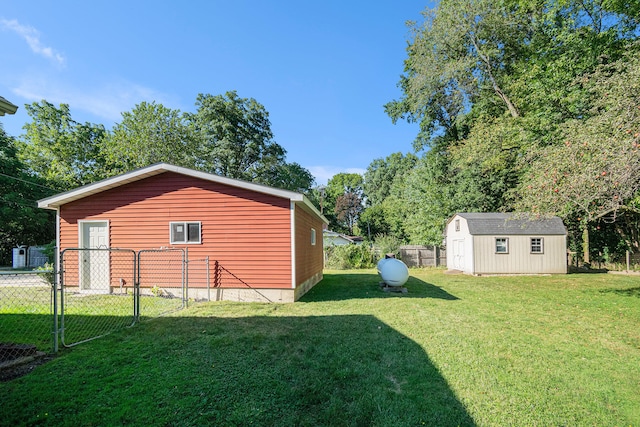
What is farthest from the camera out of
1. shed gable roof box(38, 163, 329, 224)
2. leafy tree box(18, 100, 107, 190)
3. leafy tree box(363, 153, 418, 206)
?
leafy tree box(363, 153, 418, 206)

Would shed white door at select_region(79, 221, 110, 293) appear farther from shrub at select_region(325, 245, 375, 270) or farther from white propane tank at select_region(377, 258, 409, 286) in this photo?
shrub at select_region(325, 245, 375, 270)

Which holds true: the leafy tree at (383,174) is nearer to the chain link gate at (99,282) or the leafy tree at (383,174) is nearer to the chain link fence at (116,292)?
the chain link fence at (116,292)

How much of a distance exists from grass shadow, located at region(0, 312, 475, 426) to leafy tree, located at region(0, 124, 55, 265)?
70.2 feet

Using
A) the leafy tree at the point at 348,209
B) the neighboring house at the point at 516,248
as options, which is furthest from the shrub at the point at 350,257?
the leafy tree at the point at 348,209

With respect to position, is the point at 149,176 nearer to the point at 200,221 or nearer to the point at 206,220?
the point at 200,221

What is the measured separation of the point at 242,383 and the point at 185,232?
5611 millimetres

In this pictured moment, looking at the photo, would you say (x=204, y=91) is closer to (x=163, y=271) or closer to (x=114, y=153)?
(x=114, y=153)

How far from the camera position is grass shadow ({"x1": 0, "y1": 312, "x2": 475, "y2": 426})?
2.71 metres

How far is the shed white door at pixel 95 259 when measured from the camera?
8.51 meters

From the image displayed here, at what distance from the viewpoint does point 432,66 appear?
18672 millimetres

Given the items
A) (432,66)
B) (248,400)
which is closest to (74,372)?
(248,400)

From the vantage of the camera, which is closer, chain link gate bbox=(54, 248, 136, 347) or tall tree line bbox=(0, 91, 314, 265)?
chain link gate bbox=(54, 248, 136, 347)

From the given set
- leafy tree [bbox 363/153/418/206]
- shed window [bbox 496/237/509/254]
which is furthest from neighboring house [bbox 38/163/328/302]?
leafy tree [bbox 363/153/418/206]

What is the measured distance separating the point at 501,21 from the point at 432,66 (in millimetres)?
3977
